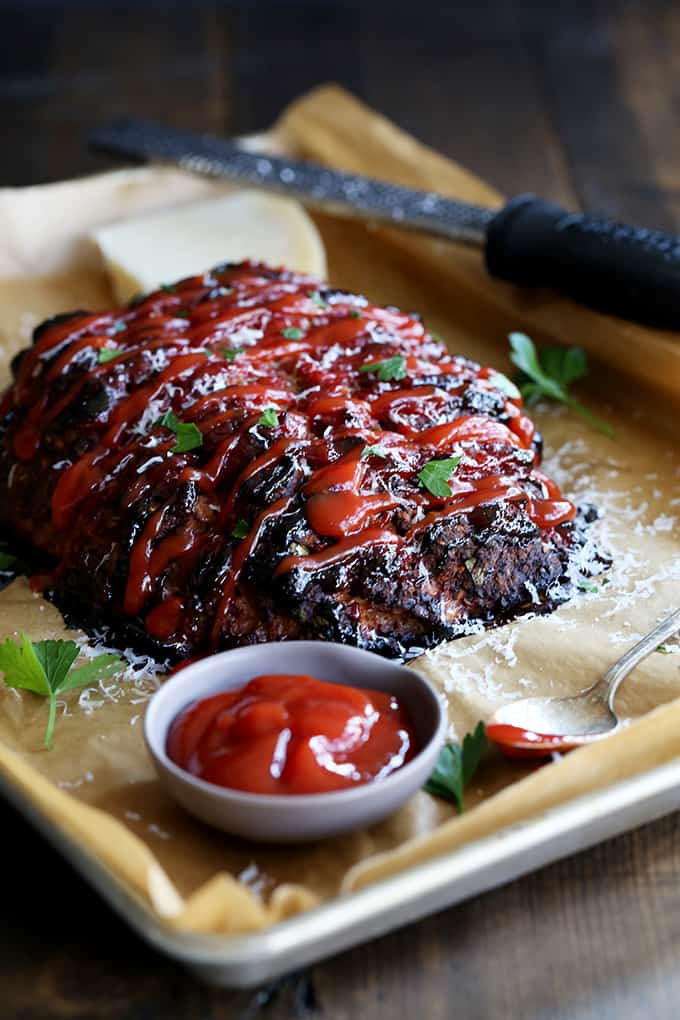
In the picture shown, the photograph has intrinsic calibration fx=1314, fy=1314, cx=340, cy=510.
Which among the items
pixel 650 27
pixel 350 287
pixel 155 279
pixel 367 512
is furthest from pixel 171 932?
pixel 650 27

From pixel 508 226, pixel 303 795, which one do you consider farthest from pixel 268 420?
pixel 508 226

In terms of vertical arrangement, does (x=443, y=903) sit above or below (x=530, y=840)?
below

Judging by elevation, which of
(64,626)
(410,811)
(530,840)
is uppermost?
(530,840)

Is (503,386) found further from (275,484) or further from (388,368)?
(275,484)

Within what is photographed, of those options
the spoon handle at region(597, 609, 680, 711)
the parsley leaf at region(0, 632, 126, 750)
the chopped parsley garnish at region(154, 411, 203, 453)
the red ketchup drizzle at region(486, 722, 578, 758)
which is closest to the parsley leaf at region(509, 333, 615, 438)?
the spoon handle at region(597, 609, 680, 711)

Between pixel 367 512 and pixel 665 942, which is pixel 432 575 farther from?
pixel 665 942

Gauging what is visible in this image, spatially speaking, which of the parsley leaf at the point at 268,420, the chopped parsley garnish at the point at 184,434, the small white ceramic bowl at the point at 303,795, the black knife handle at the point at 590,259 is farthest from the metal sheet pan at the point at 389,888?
the black knife handle at the point at 590,259
